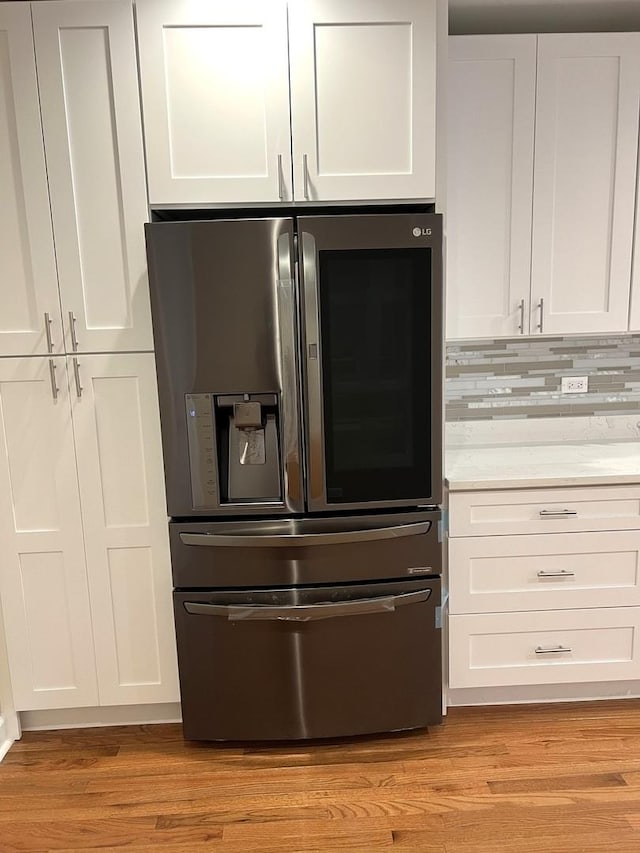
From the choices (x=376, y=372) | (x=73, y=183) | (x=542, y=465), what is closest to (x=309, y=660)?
(x=376, y=372)

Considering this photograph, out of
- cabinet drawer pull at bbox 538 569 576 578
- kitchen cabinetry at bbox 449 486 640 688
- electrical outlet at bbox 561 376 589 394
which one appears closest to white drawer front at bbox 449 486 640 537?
kitchen cabinetry at bbox 449 486 640 688

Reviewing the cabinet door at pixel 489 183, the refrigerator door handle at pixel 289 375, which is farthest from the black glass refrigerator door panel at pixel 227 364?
the cabinet door at pixel 489 183

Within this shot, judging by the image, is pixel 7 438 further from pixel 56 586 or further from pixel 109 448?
pixel 56 586

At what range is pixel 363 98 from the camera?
198 centimetres

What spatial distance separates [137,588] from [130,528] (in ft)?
0.74

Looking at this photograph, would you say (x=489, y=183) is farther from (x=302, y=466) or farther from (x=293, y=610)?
(x=293, y=610)

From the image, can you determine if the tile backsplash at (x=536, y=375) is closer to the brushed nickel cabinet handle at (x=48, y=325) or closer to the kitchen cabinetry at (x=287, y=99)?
the kitchen cabinetry at (x=287, y=99)

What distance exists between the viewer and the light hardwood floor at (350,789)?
1878mm

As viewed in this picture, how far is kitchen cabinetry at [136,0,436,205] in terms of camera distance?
194 centimetres

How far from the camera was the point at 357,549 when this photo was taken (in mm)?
2133

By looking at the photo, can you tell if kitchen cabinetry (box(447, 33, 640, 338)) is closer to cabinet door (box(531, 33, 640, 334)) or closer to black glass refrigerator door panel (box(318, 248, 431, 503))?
cabinet door (box(531, 33, 640, 334))

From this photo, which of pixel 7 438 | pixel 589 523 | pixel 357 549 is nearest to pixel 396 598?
pixel 357 549

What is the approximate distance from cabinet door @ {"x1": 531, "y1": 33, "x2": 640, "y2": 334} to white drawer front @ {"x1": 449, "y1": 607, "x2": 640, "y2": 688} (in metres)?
1.11

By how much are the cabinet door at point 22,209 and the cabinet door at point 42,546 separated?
0.38ft
